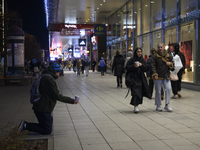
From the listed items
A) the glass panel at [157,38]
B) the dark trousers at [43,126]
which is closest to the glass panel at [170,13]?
the glass panel at [157,38]

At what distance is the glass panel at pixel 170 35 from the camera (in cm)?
1619

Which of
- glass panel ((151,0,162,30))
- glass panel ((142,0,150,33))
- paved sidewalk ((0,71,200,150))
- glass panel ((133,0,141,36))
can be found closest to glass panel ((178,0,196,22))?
glass panel ((151,0,162,30))

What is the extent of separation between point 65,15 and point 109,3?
670 cm

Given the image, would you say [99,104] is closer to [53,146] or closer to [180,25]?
[53,146]

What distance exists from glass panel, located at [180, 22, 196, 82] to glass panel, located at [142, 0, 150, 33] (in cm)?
528

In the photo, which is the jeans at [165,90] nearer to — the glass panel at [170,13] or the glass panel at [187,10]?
the glass panel at [187,10]

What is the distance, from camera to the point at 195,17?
1384 centimetres

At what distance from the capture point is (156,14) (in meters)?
18.7

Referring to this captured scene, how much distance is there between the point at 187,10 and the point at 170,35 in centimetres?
223

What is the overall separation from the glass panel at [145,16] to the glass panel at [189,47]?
5281 millimetres

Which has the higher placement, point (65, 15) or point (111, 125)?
point (65, 15)

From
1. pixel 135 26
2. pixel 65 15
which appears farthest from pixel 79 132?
pixel 65 15

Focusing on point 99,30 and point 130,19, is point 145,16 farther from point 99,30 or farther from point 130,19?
point 99,30

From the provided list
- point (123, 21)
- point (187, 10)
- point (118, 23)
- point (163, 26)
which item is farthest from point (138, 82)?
point (118, 23)
